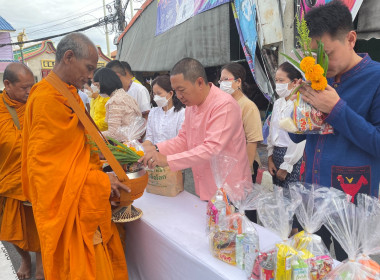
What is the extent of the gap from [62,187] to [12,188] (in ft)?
4.33

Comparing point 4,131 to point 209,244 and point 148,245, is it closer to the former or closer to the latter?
point 148,245

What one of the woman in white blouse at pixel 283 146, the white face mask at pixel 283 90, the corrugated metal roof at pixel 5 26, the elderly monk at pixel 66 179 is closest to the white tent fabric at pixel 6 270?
the elderly monk at pixel 66 179

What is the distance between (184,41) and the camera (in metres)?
5.92

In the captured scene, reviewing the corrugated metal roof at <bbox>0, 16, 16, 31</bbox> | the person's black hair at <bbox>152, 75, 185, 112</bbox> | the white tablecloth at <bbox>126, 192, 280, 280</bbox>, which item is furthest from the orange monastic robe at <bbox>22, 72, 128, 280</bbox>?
the corrugated metal roof at <bbox>0, 16, 16, 31</bbox>

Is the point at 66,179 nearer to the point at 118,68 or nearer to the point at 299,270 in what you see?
the point at 299,270

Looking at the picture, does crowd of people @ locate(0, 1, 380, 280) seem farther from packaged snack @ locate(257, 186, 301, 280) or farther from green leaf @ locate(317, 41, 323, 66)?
packaged snack @ locate(257, 186, 301, 280)

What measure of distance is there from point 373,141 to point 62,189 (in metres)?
1.70

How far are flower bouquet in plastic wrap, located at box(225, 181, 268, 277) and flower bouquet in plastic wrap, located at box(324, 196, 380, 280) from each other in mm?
323

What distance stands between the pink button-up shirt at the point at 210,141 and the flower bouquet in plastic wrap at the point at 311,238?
574mm

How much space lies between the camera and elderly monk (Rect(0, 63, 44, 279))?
103 inches

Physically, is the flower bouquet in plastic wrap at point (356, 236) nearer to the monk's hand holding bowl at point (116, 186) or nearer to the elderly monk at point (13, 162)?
the monk's hand holding bowl at point (116, 186)

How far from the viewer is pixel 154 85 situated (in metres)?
3.54

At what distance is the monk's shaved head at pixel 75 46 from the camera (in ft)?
5.71

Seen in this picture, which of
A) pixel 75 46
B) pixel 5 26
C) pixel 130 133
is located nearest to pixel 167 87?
pixel 130 133
